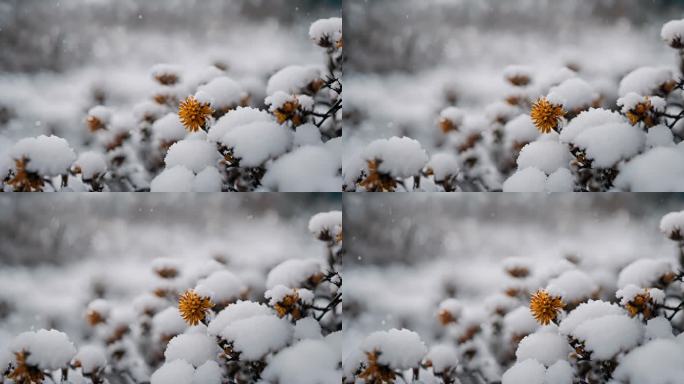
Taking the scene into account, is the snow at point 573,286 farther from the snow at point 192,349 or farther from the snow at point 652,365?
the snow at point 192,349

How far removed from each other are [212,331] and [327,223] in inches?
11.7

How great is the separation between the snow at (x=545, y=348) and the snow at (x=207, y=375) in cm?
58

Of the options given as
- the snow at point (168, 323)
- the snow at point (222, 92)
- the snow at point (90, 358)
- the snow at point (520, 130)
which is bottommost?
the snow at point (90, 358)

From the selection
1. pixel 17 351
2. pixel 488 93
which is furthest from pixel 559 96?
pixel 17 351

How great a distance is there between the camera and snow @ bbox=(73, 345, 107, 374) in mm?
1231

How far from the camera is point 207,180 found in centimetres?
122

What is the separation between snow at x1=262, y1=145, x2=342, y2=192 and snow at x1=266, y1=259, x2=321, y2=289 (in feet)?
0.47

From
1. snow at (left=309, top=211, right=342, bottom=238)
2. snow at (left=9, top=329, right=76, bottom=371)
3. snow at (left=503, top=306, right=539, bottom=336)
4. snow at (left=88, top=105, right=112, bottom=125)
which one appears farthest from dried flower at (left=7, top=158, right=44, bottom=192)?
snow at (left=503, top=306, right=539, bottom=336)

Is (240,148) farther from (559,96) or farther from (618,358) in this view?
(618,358)

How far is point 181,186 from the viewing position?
1232 millimetres

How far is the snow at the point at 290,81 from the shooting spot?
1.25m

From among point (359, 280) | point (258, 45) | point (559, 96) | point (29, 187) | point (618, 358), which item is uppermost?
point (258, 45)

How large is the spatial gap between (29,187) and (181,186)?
0.28 meters

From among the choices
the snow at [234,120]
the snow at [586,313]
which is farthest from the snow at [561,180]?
the snow at [234,120]
